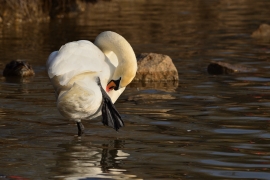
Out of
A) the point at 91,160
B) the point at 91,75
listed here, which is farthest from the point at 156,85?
the point at 91,160

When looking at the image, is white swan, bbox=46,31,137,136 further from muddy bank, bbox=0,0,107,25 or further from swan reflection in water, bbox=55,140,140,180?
muddy bank, bbox=0,0,107,25

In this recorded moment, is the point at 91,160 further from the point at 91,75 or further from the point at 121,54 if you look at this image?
the point at 121,54

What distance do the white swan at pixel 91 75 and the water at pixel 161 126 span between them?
395mm

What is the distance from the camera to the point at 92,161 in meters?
7.40

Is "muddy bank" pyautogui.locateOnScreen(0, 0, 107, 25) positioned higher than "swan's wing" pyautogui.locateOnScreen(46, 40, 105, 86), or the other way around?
"swan's wing" pyautogui.locateOnScreen(46, 40, 105, 86)

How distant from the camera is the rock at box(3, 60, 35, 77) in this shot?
14022 millimetres

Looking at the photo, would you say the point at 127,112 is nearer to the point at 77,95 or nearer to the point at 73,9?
the point at 77,95

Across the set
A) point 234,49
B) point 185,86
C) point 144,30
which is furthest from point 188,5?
point 185,86

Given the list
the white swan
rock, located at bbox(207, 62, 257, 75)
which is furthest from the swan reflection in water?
rock, located at bbox(207, 62, 257, 75)

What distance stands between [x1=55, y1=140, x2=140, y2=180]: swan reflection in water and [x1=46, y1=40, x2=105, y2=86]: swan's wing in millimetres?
728

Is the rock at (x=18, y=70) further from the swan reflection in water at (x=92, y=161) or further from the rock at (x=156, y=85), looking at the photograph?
the swan reflection in water at (x=92, y=161)

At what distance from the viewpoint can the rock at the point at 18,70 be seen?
14022mm

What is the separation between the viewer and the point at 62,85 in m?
7.81

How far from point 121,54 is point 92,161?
167cm
